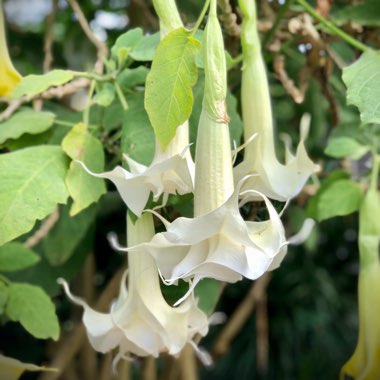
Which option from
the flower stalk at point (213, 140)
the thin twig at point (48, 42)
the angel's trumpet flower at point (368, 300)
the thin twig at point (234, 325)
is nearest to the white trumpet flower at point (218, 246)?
the flower stalk at point (213, 140)

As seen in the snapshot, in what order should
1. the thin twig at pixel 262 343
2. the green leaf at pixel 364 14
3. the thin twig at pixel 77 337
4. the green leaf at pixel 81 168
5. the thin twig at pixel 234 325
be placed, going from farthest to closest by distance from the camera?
the thin twig at pixel 262 343 → the thin twig at pixel 234 325 → the thin twig at pixel 77 337 → the green leaf at pixel 364 14 → the green leaf at pixel 81 168

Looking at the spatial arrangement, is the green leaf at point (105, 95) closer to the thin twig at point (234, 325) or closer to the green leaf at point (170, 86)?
the green leaf at point (170, 86)

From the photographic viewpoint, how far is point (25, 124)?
1.70 feet

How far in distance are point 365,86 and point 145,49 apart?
6.2 inches

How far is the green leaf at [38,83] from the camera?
461 millimetres

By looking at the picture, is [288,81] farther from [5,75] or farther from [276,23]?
[5,75]

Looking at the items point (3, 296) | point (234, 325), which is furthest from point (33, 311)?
point (234, 325)

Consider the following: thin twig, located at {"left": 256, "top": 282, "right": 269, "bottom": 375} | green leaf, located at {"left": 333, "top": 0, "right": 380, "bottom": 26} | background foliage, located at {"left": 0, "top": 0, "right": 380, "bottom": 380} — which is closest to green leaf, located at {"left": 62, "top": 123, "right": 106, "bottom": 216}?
background foliage, located at {"left": 0, "top": 0, "right": 380, "bottom": 380}

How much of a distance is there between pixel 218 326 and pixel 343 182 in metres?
1.01

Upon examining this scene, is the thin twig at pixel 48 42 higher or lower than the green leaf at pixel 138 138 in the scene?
lower

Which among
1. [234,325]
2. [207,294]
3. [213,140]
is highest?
[213,140]

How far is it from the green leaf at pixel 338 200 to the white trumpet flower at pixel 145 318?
0.17m

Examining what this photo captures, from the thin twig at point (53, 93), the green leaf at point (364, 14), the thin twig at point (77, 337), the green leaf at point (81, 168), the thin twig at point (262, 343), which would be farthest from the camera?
the thin twig at point (262, 343)

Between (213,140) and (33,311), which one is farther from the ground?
(213,140)
